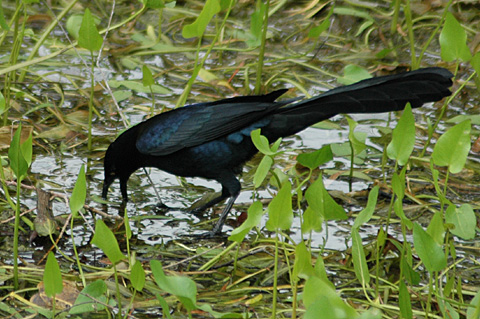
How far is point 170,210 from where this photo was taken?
4637mm

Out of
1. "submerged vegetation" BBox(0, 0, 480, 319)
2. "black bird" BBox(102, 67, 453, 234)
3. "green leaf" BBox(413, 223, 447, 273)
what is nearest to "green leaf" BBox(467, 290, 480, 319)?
"submerged vegetation" BBox(0, 0, 480, 319)

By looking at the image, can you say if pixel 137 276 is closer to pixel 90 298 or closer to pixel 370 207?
pixel 90 298

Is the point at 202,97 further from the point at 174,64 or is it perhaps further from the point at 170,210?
the point at 170,210

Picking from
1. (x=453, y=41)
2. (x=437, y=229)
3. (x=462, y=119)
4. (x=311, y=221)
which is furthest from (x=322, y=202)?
(x=462, y=119)

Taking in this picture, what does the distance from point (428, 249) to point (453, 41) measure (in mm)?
1330

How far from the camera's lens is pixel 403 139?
312 centimetres

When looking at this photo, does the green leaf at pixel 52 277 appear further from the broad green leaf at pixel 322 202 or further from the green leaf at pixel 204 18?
the green leaf at pixel 204 18

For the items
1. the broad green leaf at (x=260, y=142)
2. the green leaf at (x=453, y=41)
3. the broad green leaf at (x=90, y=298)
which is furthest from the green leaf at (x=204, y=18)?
the broad green leaf at (x=90, y=298)

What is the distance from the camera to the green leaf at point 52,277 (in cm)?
285

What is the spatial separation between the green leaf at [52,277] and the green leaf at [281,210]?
0.80m

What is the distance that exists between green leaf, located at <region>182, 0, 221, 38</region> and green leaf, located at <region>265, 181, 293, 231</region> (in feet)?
4.48

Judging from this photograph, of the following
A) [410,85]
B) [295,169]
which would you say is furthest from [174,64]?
[410,85]

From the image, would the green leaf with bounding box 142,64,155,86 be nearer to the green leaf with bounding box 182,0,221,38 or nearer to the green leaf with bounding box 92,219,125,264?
the green leaf with bounding box 182,0,221,38

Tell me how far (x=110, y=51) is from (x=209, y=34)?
2.96 feet
